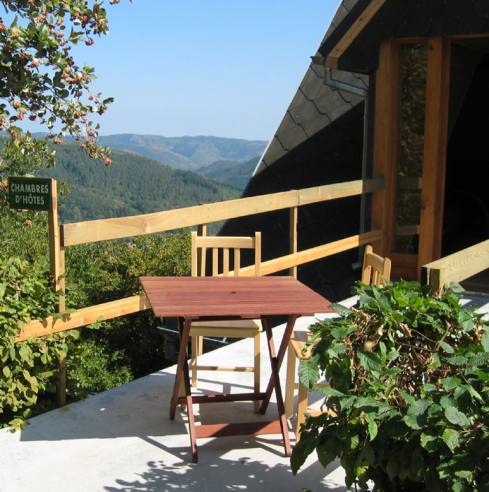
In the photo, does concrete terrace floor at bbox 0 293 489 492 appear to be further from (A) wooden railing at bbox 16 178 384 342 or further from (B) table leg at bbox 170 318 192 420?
(A) wooden railing at bbox 16 178 384 342

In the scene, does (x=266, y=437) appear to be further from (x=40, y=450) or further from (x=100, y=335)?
(x=100, y=335)

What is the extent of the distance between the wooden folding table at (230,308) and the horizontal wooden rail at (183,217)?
0.31m

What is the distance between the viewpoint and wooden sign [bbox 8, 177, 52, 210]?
3.84 m

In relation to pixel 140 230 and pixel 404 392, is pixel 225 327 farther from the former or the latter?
pixel 404 392

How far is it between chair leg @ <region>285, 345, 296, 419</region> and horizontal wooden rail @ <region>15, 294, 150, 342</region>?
876mm

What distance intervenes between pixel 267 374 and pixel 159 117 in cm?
19332

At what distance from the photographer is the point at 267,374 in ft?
15.1

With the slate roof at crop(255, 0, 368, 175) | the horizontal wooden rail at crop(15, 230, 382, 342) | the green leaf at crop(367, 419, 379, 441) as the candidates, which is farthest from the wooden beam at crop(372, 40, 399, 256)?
the green leaf at crop(367, 419, 379, 441)

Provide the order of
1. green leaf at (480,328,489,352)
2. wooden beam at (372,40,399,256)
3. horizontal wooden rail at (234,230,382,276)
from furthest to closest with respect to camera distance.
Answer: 1. wooden beam at (372,40,399,256)
2. horizontal wooden rail at (234,230,382,276)
3. green leaf at (480,328,489,352)

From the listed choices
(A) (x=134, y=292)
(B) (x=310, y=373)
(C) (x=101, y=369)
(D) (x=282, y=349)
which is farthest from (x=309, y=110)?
(B) (x=310, y=373)

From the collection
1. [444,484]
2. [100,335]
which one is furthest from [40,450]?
[100,335]

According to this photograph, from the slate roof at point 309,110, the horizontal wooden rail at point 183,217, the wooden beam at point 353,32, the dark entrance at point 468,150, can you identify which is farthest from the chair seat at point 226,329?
the slate roof at point 309,110

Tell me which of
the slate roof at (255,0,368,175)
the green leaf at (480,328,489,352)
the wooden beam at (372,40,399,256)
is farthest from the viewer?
the slate roof at (255,0,368,175)

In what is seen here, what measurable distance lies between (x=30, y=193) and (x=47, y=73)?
1.86 metres
